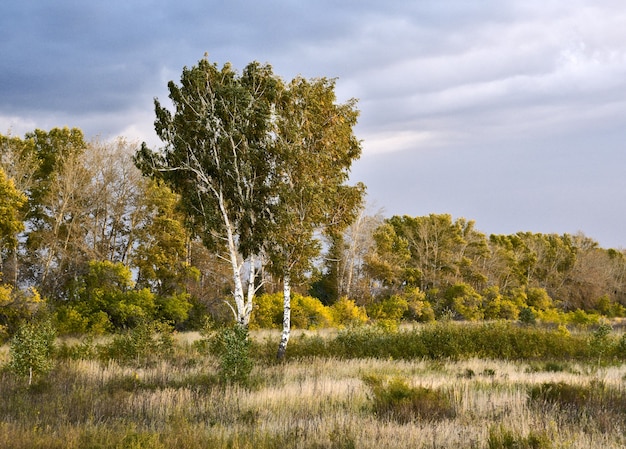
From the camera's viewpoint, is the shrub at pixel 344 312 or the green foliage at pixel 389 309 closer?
the shrub at pixel 344 312

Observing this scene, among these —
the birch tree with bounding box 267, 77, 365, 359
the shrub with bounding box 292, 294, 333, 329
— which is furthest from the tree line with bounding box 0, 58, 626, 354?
the shrub with bounding box 292, 294, 333, 329

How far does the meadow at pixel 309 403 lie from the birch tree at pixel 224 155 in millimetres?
4576

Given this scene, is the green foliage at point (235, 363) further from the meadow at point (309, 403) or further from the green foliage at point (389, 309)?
the green foliage at point (389, 309)

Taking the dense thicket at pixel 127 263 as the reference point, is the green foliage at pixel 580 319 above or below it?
below

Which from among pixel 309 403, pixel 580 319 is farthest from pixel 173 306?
pixel 580 319

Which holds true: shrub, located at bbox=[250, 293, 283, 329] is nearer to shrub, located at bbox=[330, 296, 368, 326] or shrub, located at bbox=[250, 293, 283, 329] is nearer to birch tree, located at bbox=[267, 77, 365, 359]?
shrub, located at bbox=[330, 296, 368, 326]

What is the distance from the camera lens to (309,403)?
1034 cm

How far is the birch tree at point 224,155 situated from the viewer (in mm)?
20469

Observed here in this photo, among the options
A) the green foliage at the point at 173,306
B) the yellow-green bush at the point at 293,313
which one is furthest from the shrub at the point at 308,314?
the green foliage at the point at 173,306

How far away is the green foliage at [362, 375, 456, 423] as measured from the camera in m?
9.18

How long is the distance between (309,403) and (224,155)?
41.6ft

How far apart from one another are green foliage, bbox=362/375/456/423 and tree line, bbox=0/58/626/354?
8.38 meters

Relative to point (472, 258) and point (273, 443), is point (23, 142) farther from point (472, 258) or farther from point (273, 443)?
point (472, 258)

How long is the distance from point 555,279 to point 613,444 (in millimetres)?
68635
